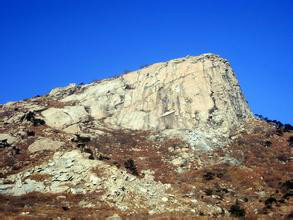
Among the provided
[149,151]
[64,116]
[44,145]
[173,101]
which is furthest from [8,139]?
[173,101]

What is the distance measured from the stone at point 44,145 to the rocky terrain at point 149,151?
0.36m

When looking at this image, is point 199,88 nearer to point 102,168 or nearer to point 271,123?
point 271,123

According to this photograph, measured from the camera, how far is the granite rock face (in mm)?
93125

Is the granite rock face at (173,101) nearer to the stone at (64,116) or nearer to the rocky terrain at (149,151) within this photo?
the stone at (64,116)

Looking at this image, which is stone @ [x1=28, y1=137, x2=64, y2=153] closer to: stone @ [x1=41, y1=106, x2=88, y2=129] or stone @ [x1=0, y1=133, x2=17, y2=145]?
stone @ [x1=0, y1=133, x2=17, y2=145]

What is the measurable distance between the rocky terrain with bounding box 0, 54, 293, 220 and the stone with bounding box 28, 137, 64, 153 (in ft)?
1.18

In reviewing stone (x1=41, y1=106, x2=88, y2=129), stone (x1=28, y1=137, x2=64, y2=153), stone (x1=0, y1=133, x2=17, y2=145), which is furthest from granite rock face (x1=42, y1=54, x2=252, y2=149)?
stone (x1=28, y1=137, x2=64, y2=153)

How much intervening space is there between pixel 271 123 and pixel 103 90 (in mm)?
41184

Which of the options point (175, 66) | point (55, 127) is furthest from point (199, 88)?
point (55, 127)

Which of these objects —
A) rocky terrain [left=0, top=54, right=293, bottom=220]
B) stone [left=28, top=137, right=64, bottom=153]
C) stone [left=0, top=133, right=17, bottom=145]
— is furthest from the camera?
stone [left=0, top=133, right=17, bottom=145]

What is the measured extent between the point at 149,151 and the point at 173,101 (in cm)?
1731

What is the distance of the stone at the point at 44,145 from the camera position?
7860cm

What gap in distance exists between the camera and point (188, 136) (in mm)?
88688

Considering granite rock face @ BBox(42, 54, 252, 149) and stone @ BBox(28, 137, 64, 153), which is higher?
granite rock face @ BBox(42, 54, 252, 149)
